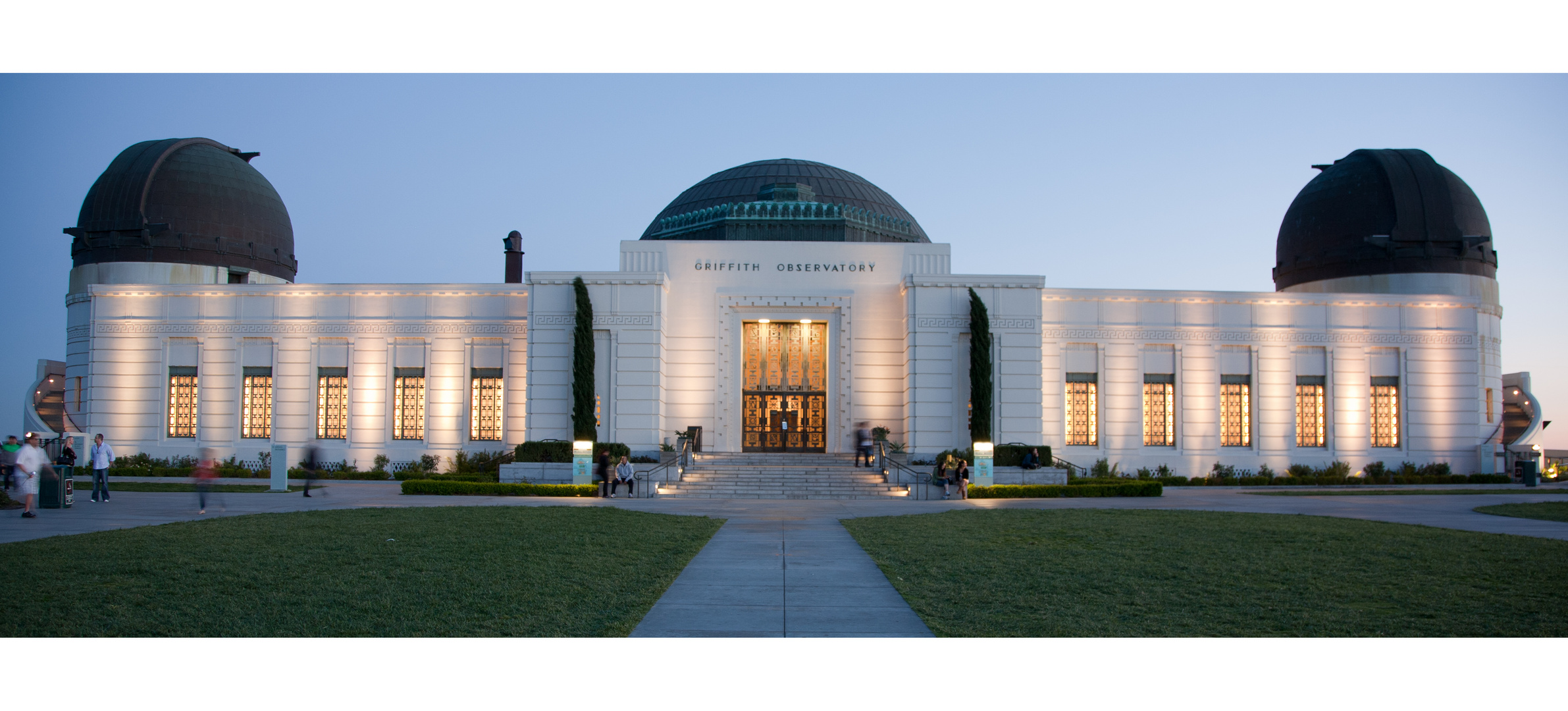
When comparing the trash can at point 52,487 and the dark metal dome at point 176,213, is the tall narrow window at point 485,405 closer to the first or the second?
the dark metal dome at point 176,213

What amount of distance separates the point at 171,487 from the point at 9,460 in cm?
371

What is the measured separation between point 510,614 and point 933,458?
79.8ft

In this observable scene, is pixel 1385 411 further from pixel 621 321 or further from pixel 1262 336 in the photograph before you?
pixel 621 321

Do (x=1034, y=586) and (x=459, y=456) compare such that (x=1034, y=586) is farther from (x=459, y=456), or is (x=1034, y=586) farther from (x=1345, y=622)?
(x=459, y=456)

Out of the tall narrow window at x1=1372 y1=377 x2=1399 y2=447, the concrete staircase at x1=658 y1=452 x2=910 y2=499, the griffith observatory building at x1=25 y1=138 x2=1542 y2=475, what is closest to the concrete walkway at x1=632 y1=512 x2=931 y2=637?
the concrete staircase at x1=658 y1=452 x2=910 y2=499

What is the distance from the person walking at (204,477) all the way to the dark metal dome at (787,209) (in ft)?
66.2

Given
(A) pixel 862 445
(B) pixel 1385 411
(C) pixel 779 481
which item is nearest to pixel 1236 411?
(B) pixel 1385 411

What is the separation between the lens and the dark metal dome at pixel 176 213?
36.6 meters

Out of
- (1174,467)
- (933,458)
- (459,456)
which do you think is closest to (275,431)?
(459,456)

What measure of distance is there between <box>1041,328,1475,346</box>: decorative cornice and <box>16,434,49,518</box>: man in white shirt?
2951 cm

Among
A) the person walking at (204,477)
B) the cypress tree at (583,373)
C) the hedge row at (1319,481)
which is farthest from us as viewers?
the hedge row at (1319,481)

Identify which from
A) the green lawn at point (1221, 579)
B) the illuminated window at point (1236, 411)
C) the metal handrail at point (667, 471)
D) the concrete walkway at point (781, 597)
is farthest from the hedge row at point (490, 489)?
the illuminated window at point (1236, 411)

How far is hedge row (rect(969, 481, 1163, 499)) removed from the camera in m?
25.9

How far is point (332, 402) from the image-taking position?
34.5m
